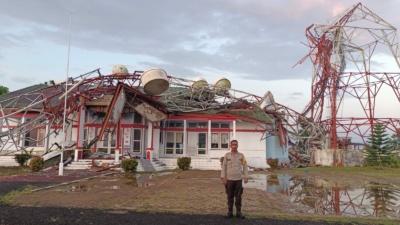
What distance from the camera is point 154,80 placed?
30.2m

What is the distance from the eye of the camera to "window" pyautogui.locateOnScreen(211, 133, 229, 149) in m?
37.7

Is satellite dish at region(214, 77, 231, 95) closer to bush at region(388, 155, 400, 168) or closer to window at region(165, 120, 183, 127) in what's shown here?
window at region(165, 120, 183, 127)

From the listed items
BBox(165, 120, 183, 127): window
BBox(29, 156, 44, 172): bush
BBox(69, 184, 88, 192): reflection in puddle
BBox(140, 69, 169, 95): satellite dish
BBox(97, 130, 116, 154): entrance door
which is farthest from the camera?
BBox(165, 120, 183, 127): window

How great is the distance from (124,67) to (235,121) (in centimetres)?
1011

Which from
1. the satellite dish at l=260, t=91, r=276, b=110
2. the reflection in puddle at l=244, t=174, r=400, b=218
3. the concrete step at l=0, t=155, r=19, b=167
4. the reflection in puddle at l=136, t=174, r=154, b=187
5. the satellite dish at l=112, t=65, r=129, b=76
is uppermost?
the satellite dish at l=112, t=65, r=129, b=76

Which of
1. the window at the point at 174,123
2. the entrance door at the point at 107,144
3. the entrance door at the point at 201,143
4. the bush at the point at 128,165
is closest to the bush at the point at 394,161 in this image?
the entrance door at the point at 201,143

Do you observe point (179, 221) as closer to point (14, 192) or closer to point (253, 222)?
point (253, 222)

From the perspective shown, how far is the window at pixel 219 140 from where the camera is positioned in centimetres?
3769

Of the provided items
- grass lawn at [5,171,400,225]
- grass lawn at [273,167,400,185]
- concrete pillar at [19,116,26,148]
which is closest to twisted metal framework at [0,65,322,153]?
concrete pillar at [19,116,26,148]

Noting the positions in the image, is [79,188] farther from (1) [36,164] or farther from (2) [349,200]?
(2) [349,200]

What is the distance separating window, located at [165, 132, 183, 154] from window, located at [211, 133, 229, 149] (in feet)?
9.16

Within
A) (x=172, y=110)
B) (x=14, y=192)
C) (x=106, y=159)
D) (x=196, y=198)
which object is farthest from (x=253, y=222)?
(x=172, y=110)

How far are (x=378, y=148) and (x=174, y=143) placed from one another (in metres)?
19.4

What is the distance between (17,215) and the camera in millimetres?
10227
